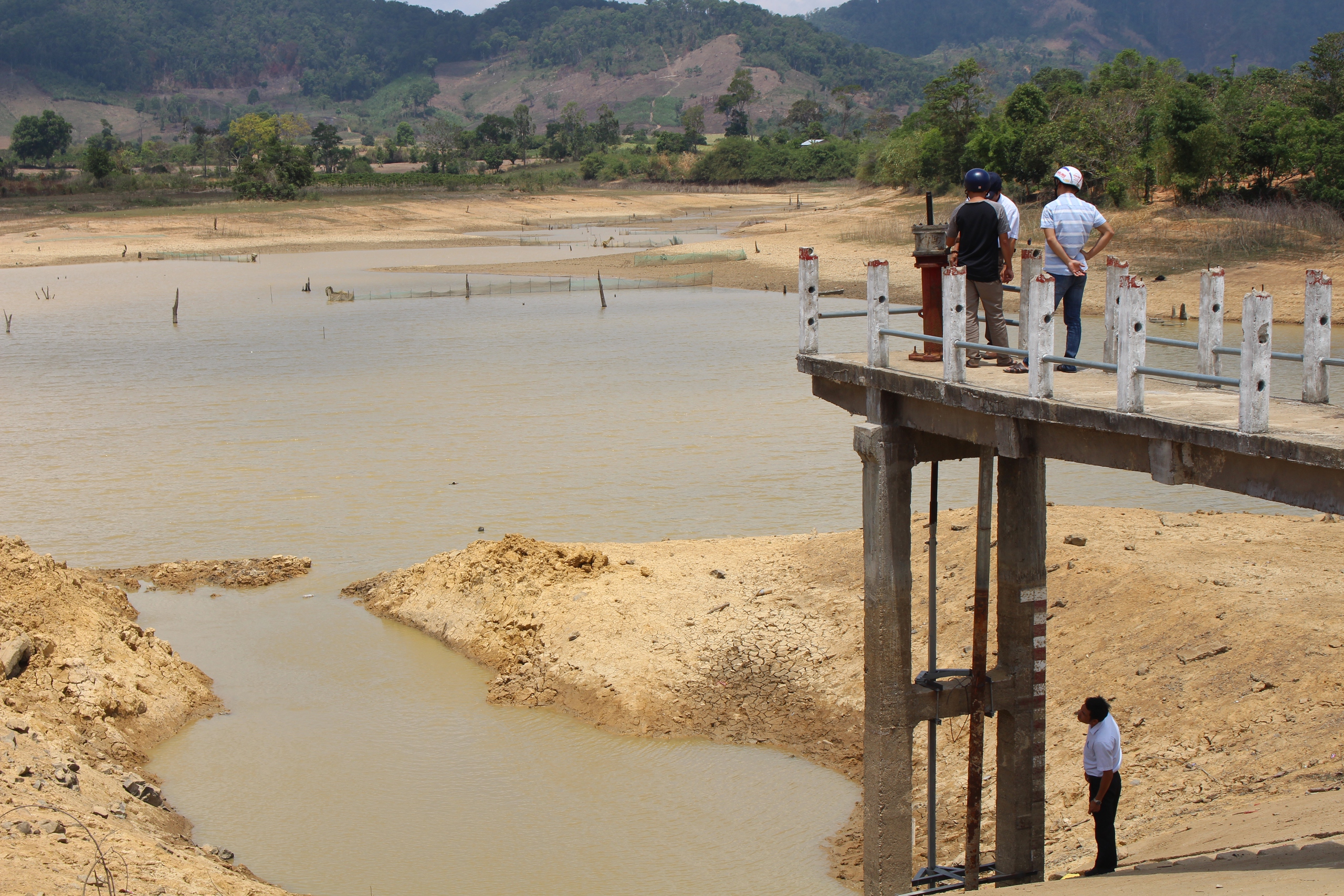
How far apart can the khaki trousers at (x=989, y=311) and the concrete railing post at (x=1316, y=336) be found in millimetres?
2045

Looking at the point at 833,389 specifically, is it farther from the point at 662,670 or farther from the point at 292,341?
the point at 292,341

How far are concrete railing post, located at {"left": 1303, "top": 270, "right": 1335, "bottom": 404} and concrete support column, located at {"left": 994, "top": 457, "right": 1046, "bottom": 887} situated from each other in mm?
2017

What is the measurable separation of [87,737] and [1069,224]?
9.24 metres

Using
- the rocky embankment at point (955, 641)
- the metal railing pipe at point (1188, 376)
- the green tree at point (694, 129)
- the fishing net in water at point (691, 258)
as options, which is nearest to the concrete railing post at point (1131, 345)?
the metal railing pipe at point (1188, 376)

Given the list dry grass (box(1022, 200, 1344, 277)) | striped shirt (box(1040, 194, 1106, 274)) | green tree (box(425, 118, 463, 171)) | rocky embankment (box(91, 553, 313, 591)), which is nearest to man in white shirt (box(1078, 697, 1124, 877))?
striped shirt (box(1040, 194, 1106, 274))

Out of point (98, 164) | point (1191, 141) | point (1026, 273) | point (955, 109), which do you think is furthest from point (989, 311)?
point (98, 164)

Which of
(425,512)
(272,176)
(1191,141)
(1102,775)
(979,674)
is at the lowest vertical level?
(425,512)

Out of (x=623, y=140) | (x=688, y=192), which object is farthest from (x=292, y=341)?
(x=623, y=140)

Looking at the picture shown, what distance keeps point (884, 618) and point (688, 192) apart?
125 metres

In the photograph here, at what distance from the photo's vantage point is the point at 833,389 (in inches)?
386

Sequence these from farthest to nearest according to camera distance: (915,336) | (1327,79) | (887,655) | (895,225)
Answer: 1. (895,225)
2. (1327,79)
3. (887,655)
4. (915,336)

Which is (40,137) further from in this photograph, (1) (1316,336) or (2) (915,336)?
(1) (1316,336)

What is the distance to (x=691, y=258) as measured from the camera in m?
59.6

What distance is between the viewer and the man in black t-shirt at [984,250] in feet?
28.9
